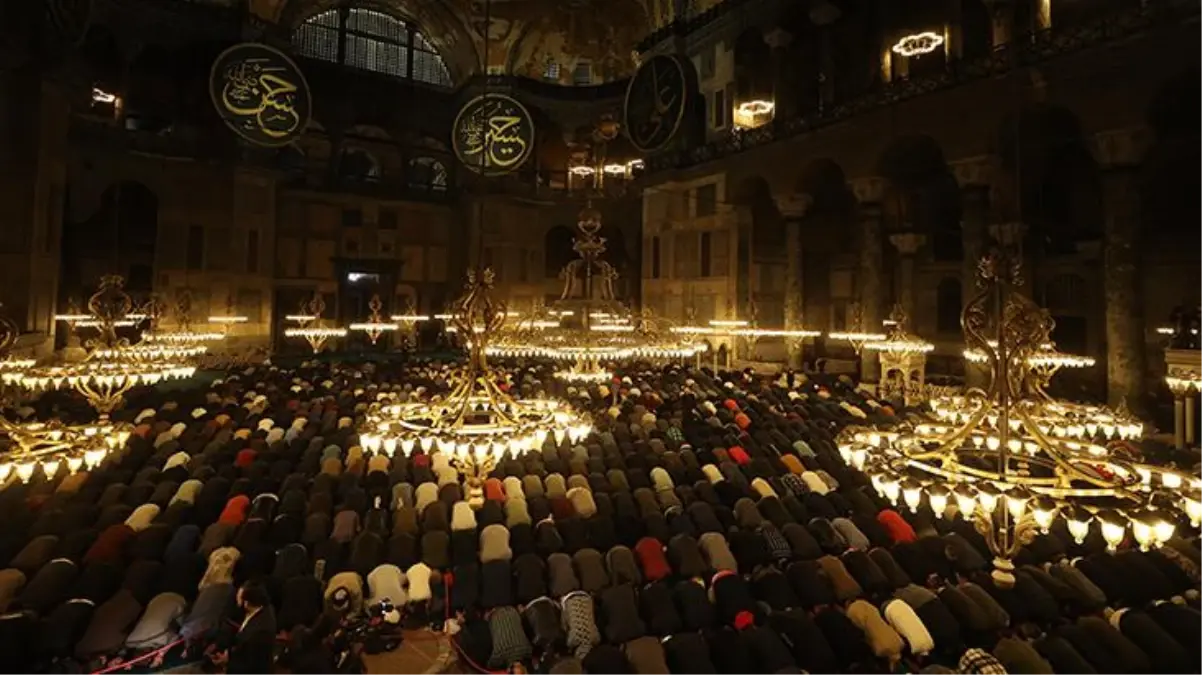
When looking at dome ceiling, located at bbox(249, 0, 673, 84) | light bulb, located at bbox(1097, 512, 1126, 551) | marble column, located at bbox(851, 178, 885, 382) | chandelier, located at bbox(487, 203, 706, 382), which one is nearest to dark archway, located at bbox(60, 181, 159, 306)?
dome ceiling, located at bbox(249, 0, 673, 84)

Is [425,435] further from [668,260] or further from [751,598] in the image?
[668,260]

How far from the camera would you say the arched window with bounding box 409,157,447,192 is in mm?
25159

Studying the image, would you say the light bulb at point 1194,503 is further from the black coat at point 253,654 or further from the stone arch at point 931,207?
the stone arch at point 931,207

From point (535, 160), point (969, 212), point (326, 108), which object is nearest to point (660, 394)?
point (969, 212)

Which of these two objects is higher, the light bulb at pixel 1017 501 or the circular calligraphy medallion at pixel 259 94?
the circular calligraphy medallion at pixel 259 94

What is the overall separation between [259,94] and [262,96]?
7cm

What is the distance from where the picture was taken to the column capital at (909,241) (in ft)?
52.3

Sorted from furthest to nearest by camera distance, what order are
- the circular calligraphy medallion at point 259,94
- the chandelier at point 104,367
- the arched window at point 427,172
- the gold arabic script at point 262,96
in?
the arched window at point 427,172
the gold arabic script at point 262,96
the circular calligraphy medallion at point 259,94
the chandelier at point 104,367

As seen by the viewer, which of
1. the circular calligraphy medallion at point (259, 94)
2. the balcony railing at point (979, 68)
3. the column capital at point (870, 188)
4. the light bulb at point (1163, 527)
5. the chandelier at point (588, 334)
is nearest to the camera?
the light bulb at point (1163, 527)

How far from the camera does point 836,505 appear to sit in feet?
21.8

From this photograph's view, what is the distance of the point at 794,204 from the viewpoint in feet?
54.9

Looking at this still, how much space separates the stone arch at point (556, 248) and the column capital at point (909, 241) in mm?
12657

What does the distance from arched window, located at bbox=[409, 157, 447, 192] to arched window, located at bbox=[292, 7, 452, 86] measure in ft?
10.2

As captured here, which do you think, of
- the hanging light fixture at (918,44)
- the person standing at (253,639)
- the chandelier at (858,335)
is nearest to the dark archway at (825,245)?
the chandelier at (858,335)
